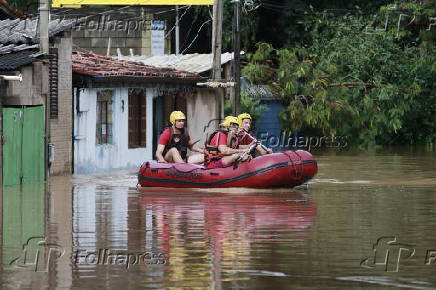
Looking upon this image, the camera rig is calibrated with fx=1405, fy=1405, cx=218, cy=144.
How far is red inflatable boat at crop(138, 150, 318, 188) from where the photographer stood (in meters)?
28.4

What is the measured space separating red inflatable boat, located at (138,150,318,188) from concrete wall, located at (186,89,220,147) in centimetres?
1145

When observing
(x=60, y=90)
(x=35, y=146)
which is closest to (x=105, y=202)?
(x=35, y=146)

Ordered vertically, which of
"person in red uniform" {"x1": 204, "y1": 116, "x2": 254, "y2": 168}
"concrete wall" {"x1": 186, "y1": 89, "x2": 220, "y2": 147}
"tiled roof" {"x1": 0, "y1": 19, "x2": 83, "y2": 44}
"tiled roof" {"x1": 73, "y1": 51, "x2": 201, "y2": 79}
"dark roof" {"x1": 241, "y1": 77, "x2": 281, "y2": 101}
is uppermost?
"tiled roof" {"x1": 0, "y1": 19, "x2": 83, "y2": 44}

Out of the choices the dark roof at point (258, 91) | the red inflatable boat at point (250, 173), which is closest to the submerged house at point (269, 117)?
the dark roof at point (258, 91)

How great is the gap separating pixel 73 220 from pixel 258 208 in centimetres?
371

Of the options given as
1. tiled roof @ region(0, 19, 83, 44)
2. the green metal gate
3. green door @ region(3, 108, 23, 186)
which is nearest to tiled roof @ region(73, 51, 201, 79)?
tiled roof @ region(0, 19, 83, 44)

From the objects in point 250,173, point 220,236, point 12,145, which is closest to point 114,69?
point 12,145

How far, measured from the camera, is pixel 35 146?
30.9 metres

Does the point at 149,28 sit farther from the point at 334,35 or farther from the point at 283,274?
the point at 283,274

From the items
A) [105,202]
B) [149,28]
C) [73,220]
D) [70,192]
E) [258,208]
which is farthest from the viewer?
[149,28]

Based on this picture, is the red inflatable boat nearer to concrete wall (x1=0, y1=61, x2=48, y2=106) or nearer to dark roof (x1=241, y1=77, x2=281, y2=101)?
concrete wall (x1=0, y1=61, x2=48, y2=106)

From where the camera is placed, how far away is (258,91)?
158ft

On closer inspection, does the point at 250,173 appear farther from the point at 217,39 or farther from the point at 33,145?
the point at 217,39

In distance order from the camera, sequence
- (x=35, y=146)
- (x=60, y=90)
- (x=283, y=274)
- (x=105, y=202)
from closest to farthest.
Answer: (x=283, y=274) < (x=105, y=202) < (x=35, y=146) < (x=60, y=90)
